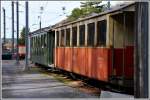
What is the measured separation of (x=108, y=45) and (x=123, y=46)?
62 cm

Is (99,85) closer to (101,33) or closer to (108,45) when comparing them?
(101,33)

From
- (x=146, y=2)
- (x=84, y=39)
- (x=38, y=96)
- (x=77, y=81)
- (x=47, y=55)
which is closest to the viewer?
(x=146, y=2)

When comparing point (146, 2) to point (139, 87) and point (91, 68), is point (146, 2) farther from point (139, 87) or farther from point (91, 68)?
point (91, 68)

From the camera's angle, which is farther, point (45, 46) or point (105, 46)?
point (45, 46)

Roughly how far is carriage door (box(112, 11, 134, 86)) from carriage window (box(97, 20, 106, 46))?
0.72 m

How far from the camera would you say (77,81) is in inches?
966

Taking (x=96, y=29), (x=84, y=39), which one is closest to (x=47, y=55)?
(x=84, y=39)

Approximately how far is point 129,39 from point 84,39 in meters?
4.58

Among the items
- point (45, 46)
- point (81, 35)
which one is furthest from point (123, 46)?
point (45, 46)

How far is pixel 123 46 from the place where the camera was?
16703mm

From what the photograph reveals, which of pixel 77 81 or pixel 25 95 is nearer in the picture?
pixel 25 95

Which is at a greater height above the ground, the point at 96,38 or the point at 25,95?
the point at 96,38

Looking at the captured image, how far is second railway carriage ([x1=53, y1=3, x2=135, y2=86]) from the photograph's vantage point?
16.3 metres

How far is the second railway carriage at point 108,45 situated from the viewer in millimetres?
16281
